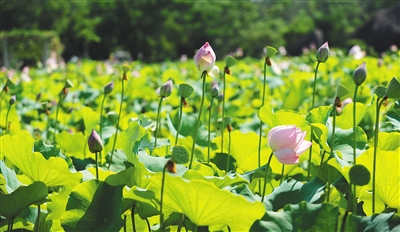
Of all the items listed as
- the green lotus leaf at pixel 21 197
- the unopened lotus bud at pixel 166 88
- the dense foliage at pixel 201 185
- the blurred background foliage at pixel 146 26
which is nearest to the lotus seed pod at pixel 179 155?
the dense foliage at pixel 201 185

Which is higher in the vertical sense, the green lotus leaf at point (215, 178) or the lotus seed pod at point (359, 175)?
the lotus seed pod at point (359, 175)

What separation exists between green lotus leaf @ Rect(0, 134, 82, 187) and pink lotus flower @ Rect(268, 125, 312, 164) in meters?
0.27

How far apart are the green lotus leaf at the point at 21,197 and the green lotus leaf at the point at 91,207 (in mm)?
40

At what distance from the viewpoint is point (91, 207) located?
2.44 ft

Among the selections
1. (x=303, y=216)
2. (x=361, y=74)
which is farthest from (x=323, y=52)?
(x=303, y=216)

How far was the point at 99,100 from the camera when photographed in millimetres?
2051

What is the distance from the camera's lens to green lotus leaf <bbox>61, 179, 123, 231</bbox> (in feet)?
2.39

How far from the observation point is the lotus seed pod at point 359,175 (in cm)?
59

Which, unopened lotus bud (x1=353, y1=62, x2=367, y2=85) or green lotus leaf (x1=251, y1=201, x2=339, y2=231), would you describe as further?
unopened lotus bud (x1=353, y1=62, x2=367, y2=85)

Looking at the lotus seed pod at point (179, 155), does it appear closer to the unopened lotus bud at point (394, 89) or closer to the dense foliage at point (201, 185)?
the dense foliage at point (201, 185)

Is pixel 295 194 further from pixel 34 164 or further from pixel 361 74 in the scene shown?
pixel 34 164

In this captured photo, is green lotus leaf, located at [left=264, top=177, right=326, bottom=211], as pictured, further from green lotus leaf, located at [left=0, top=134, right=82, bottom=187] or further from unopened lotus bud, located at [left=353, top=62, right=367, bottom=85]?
green lotus leaf, located at [left=0, top=134, right=82, bottom=187]

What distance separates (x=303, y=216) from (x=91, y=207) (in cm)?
29

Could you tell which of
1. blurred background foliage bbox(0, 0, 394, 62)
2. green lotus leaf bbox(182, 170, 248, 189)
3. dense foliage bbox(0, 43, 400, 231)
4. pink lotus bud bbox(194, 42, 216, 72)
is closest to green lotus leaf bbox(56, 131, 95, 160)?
dense foliage bbox(0, 43, 400, 231)
